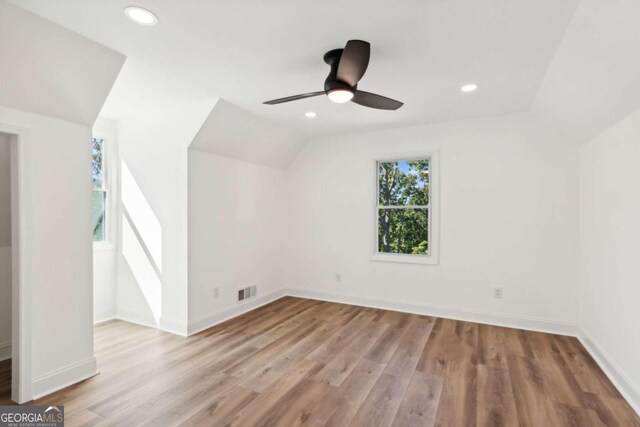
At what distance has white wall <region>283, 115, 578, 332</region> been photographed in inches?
→ 139

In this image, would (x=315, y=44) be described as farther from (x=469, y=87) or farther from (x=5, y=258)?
(x=5, y=258)

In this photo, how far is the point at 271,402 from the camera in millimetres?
2240

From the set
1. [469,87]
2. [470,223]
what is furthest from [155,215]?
[470,223]

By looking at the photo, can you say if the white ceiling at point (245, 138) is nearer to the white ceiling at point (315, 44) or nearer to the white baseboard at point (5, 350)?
the white ceiling at point (315, 44)

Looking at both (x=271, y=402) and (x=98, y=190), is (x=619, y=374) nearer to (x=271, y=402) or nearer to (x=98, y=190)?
(x=271, y=402)

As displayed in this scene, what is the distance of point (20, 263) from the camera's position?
2.16 m

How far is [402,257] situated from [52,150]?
Answer: 155 inches

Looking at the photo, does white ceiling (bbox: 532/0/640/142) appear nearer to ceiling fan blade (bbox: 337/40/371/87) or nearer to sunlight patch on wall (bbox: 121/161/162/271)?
ceiling fan blade (bbox: 337/40/371/87)

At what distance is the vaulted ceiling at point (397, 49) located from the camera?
1.79 metres

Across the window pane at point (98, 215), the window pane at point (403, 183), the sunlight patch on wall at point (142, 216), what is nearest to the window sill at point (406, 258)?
the window pane at point (403, 183)

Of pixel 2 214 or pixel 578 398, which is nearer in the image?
pixel 578 398

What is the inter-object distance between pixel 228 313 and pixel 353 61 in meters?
3.33

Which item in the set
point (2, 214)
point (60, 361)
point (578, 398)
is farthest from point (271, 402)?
point (2, 214)

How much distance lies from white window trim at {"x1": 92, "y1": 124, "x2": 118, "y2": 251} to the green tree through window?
3586 mm
